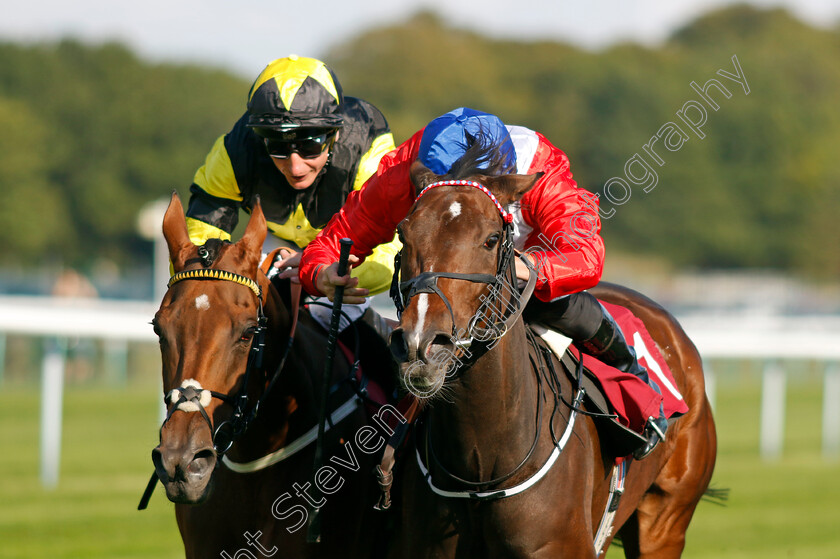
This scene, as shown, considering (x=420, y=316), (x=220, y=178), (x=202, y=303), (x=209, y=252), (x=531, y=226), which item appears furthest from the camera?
(x=220, y=178)

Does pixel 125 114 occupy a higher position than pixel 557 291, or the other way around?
pixel 557 291

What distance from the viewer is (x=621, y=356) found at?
4.34 metres

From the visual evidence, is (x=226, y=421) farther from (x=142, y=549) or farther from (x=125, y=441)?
(x=125, y=441)

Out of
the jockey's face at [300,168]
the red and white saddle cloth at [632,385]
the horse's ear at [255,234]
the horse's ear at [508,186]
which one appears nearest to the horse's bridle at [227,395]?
the horse's ear at [255,234]

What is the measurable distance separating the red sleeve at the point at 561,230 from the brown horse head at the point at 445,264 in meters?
0.27

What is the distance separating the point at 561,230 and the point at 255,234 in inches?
40.6

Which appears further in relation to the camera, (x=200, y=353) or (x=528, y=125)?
(x=528, y=125)

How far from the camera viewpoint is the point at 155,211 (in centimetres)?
2312

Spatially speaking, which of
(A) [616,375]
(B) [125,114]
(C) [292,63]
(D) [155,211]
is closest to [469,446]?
(A) [616,375]

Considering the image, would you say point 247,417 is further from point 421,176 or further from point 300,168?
point 300,168

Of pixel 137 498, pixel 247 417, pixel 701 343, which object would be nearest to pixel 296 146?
pixel 247 417

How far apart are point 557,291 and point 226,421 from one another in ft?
3.71

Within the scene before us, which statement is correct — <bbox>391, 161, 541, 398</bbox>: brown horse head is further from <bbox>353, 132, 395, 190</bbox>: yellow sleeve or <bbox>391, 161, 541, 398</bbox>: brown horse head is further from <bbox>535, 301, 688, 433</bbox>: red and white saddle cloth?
<bbox>353, 132, 395, 190</bbox>: yellow sleeve

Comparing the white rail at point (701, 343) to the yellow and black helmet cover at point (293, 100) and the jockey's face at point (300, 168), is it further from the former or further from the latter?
the yellow and black helmet cover at point (293, 100)
